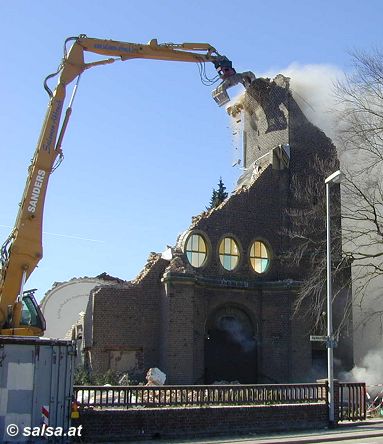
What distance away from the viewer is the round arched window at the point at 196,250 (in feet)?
99.0

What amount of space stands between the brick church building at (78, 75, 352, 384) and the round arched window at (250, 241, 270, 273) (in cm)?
5

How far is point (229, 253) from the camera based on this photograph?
31.1 metres

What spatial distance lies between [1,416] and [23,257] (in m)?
3.95

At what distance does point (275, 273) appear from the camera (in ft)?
104

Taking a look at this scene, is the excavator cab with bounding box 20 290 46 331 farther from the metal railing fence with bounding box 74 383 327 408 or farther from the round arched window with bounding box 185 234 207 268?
the round arched window with bounding box 185 234 207 268

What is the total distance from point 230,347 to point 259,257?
4518 mm

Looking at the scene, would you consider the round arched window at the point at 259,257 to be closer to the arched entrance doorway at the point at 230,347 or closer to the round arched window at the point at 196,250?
the arched entrance doorway at the point at 230,347

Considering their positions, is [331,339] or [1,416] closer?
[1,416]

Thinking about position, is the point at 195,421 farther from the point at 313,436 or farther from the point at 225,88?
the point at 225,88

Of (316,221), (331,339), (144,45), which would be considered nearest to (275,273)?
(316,221)

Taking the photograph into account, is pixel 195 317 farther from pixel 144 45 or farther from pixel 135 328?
pixel 144 45

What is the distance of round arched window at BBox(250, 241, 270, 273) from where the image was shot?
3167cm
